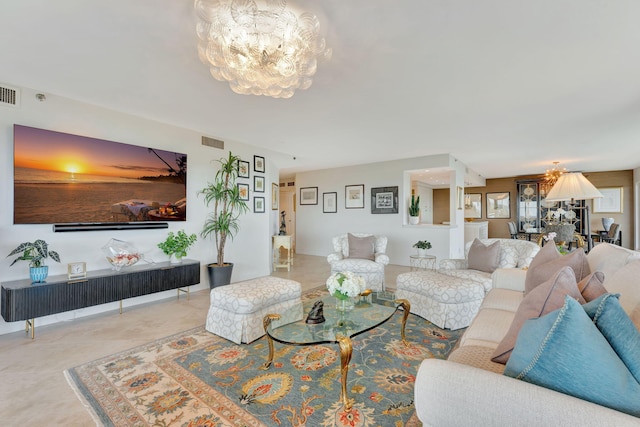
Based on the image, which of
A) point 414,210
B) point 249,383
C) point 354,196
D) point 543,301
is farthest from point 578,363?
point 354,196

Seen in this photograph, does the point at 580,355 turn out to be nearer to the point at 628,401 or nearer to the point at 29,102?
the point at 628,401

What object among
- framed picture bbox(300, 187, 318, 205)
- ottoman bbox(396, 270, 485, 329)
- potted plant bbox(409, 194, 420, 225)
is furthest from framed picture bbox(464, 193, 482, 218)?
ottoman bbox(396, 270, 485, 329)

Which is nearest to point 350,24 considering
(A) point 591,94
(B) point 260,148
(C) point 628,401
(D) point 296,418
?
(C) point 628,401

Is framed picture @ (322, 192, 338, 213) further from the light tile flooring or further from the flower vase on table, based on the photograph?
the flower vase on table

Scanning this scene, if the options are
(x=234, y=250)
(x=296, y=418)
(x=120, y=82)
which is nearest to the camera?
(x=296, y=418)

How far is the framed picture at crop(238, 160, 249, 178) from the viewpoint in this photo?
4834mm

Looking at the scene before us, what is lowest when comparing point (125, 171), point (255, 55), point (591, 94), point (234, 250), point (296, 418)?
point (296, 418)

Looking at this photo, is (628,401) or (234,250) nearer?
(628,401)

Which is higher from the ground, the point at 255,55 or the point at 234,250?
the point at 255,55

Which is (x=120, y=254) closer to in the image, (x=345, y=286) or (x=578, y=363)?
(x=345, y=286)

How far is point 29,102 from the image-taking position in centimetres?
288

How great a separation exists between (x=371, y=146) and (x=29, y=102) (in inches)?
176

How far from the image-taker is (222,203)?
14.9 feet

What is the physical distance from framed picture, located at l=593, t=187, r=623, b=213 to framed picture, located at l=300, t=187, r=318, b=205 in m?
8.25
